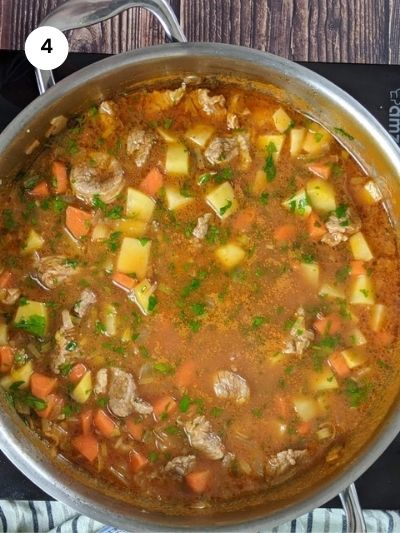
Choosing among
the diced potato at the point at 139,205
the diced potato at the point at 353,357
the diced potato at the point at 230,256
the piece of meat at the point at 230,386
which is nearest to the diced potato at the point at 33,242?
the diced potato at the point at 139,205

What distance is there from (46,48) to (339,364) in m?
1.93

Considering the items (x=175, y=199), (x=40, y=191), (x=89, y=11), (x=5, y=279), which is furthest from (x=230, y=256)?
(x=89, y=11)

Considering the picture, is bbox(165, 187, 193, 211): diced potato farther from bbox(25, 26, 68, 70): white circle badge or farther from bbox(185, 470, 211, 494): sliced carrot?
bbox(185, 470, 211, 494): sliced carrot

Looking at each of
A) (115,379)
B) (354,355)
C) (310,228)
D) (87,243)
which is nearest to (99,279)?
(87,243)

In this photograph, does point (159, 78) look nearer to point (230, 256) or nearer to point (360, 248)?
point (230, 256)

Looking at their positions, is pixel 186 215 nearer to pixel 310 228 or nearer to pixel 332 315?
pixel 310 228

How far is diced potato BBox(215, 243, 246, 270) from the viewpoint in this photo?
3.44 meters

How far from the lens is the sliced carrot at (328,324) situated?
138 inches

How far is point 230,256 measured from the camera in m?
3.45

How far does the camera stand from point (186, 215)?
344cm

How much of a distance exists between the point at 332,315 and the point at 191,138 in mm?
1006

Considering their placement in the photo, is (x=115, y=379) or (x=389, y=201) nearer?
(x=115, y=379)

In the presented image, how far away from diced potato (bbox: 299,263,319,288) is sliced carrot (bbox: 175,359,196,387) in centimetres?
63

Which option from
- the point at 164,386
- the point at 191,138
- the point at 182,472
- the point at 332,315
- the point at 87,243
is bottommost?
the point at 182,472
